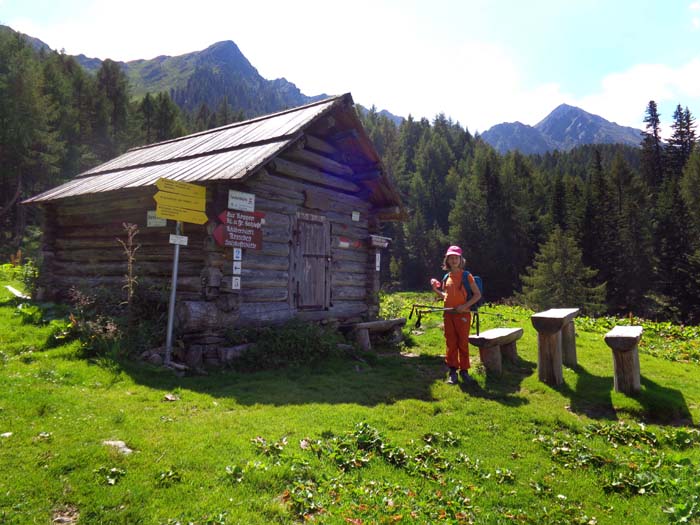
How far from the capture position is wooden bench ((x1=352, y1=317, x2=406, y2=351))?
11117 mm

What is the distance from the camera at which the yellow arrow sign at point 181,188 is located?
25.9 feet

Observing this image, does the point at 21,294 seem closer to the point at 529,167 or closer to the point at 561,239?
the point at 561,239

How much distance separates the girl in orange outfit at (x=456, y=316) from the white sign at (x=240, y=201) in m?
4.26

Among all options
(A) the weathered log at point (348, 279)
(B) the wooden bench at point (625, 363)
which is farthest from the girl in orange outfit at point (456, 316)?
(A) the weathered log at point (348, 279)

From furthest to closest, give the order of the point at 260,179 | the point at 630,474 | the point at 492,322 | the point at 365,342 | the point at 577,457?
the point at 492,322 < the point at 365,342 < the point at 260,179 < the point at 577,457 < the point at 630,474

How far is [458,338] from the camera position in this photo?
305 inches

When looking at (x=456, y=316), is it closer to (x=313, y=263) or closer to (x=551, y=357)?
(x=551, y=357)

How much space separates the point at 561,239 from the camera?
38.7m

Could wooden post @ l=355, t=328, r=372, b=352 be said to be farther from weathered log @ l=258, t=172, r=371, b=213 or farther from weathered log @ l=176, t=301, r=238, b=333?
weathered log @ l=176, t=301, r=238, b=333

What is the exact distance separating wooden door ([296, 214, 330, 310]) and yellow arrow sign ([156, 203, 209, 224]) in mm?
2792

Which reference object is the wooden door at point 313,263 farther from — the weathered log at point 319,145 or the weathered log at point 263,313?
the weathered log at point 319,145

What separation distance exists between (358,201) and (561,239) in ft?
104

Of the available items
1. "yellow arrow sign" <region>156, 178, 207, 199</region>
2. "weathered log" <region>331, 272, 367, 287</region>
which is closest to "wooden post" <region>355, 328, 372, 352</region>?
"weathered log" <region>331, 272, 367, 287</region>

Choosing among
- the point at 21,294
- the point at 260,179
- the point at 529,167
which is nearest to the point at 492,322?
the point at 260,179
